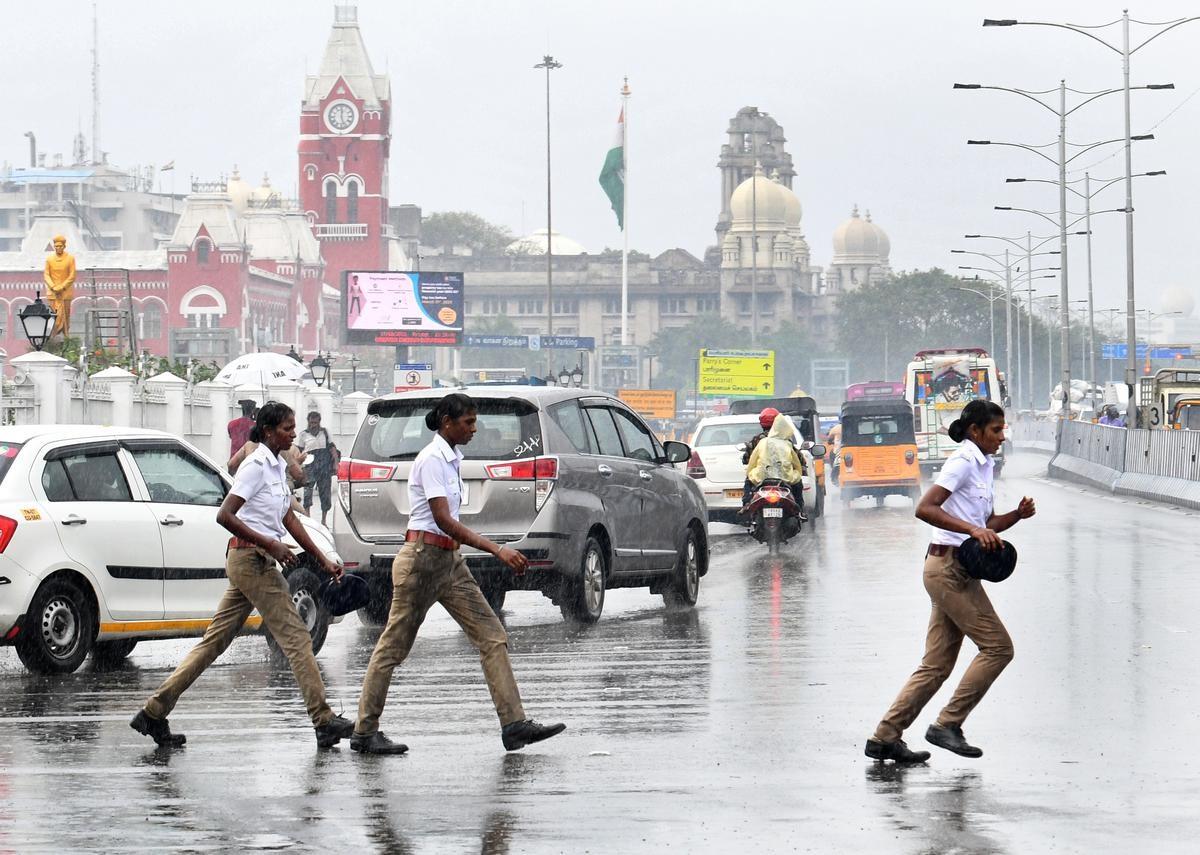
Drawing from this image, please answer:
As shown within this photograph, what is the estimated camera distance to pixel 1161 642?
→ 44.6ft

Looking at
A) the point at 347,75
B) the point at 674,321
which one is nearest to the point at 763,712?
the point at 347,75

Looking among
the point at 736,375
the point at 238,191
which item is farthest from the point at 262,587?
the point at 238,191

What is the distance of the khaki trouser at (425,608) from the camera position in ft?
30.9

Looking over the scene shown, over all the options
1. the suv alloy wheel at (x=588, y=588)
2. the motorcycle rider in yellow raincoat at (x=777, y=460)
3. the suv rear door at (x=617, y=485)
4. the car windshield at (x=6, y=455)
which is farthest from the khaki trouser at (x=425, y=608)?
the motorcycle rider in yellow raincoat at (x=777, y=460)

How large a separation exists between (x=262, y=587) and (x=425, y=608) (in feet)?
2.57

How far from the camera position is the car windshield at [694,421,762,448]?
29344 millimetres

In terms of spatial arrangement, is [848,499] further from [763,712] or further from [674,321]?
[674,321]

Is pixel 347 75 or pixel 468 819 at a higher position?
pixel 347 75

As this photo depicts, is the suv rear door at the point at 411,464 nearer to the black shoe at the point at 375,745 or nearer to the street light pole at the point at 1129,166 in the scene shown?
the black shoe at the point at 375,745

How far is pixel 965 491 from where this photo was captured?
8969 mm

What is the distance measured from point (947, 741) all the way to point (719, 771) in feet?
3.24

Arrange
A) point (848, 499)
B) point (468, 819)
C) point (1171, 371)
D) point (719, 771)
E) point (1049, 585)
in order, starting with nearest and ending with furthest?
point (468, 819)
point (719, 771)
point (1049, 585)
point (848, 499)
point (1171, 371)

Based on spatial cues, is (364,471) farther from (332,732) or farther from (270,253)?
(270,253)

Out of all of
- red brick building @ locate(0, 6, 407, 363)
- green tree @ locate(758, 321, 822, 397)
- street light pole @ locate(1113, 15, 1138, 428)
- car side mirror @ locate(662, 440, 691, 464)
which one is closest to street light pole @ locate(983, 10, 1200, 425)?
street light pole @ locate(1113, 15, 1138, 428)
